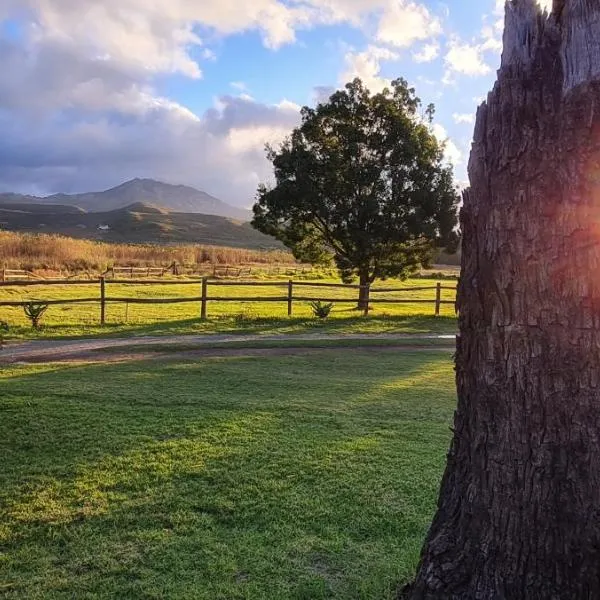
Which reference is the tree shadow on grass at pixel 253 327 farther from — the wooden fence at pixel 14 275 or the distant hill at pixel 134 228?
the distant hill at pixel 134 228

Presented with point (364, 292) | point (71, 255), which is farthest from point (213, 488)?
point (71, 255)

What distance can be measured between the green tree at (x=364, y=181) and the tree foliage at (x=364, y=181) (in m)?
0.03

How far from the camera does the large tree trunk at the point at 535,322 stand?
2045 mm

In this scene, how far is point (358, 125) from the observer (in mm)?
19375

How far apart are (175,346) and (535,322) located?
10.2 meters

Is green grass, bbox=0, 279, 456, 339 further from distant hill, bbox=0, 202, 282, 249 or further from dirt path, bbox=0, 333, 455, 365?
distant hill, bbox=0, 202, 282, 249

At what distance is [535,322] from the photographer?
2092 millimetres

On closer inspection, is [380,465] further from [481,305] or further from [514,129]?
[514,129]

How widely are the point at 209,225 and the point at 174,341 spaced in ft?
514

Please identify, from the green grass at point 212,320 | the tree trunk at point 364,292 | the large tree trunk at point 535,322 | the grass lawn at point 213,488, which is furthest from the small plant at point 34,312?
the large tree trunk at point 535,322

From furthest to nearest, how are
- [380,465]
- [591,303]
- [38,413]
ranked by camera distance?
[38,413], [380,465], [591,303]

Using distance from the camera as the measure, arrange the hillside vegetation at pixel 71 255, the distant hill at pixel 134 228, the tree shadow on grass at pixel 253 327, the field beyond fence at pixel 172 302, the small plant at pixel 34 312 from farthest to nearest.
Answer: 1. the distant hill at pixel 134 228
2. the hillside vegetation at pixel 71 255
3. the field beyond fence at pixel 172 302
4. the small plant at pixel 34 312
5. the tree shadow on grass at pixel 253 327

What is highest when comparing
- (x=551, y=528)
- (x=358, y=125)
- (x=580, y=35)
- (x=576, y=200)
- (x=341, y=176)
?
(x=358, y=125)

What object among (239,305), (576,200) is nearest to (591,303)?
(576,200)
